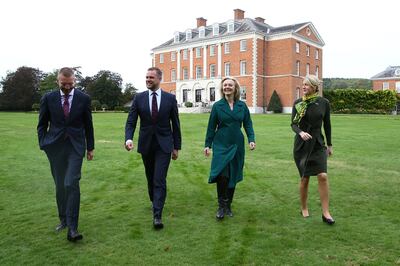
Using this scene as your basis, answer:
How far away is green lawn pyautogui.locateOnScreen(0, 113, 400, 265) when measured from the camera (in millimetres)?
4195

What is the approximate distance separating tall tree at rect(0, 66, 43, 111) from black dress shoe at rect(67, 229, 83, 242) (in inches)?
2809

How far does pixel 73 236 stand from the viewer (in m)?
4.59

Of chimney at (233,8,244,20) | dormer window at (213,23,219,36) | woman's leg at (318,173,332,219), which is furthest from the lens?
chimney at (233,8,244,20)

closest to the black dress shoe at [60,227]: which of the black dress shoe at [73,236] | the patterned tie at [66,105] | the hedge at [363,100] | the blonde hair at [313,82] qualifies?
the black dress shoe at [73,236]

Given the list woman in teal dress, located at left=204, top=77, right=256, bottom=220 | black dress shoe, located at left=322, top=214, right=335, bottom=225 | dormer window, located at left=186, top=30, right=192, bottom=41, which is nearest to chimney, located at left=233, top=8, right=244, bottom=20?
dormer window, located at left=186, top=30, right=192, bottom=41

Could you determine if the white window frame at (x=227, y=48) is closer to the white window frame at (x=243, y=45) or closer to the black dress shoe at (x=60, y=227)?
the white window frame at (x=243, y=45)

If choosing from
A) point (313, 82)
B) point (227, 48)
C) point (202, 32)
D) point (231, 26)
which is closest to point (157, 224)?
point (313, 82)

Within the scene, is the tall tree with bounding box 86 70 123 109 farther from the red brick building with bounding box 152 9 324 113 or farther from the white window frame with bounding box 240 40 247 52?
the white window frame with bounding box 240 40 247 52

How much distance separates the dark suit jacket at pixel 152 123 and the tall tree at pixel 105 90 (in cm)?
6926

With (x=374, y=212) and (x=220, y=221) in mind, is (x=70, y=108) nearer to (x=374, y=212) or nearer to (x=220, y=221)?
(x=220, y=221)

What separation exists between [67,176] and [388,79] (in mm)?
71673

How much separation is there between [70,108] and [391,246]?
394 centimetres

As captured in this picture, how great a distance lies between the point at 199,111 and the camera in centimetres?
5116

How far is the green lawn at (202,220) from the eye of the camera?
420 cm
